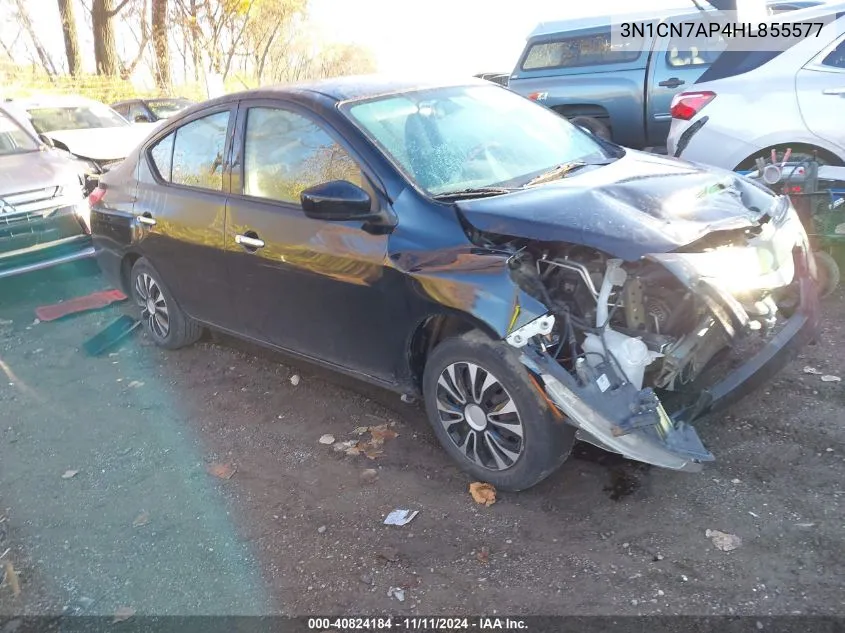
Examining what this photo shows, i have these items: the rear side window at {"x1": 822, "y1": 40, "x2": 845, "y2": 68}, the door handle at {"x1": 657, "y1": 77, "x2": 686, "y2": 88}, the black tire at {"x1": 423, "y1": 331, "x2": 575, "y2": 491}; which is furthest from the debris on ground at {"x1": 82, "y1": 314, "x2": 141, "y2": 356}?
the door handle at {"x1": 657, "y1": 77, "x2": 686, "y2": 88}

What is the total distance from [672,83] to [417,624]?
740 centimetres

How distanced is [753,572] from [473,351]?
1.37 m

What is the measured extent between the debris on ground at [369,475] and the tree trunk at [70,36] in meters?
20.6

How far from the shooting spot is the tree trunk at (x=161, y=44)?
2225cm

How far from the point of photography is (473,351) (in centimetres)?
319

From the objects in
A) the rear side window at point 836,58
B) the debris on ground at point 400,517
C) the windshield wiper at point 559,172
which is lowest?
the debris on ground at point 400,517

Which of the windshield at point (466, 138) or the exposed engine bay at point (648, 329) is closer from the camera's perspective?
the exposed engine bay at point (648, 329)

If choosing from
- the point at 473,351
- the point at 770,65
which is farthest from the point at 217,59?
the point at 473,351

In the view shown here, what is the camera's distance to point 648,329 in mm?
3236

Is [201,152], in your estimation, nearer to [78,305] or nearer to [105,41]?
[78,305]

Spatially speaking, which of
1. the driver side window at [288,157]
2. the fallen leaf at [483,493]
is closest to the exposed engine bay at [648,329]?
the fallen leaf at [483,493]

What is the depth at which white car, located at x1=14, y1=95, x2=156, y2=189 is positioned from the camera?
942 cm

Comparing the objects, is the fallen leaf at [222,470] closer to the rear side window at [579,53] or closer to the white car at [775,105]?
the white car at [775,105]

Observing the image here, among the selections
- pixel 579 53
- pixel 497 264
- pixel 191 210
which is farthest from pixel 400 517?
pixel 579 53
